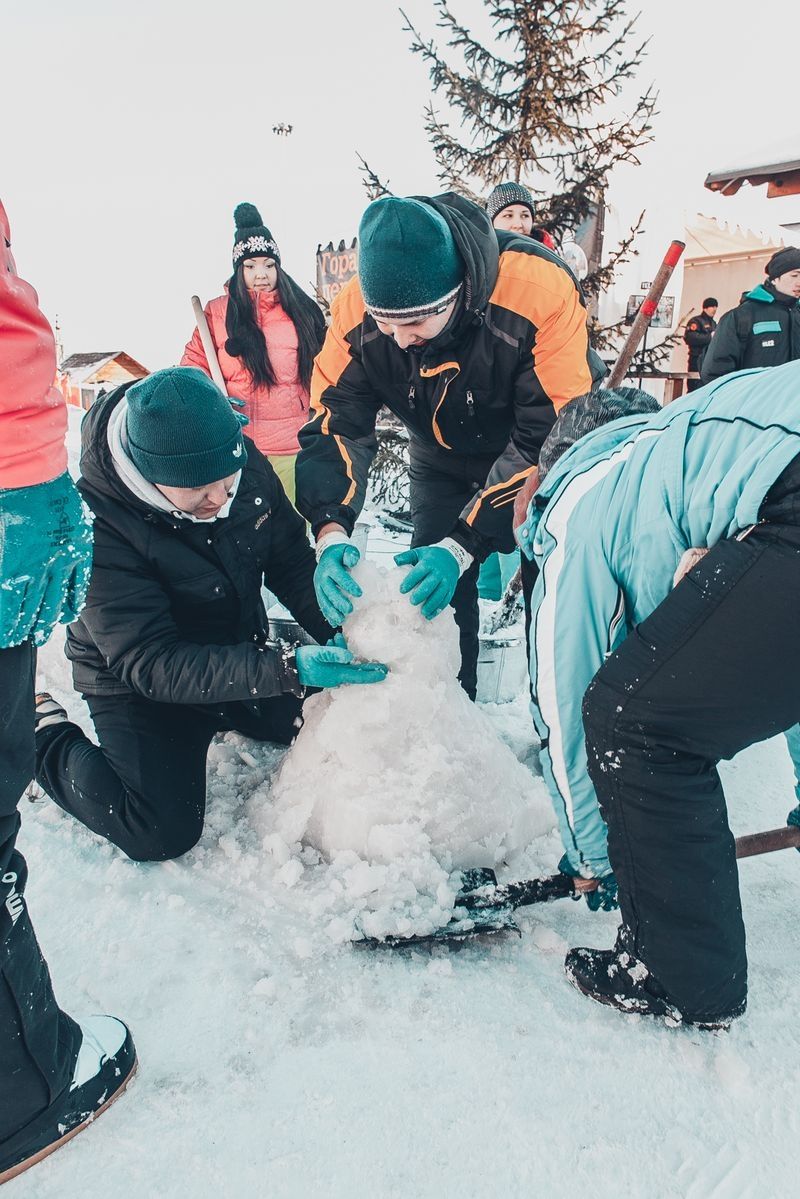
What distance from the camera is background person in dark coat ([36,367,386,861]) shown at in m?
1.91

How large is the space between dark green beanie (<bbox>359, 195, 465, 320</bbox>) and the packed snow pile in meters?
0.73

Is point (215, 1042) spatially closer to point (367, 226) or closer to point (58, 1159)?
point (58, 1159)

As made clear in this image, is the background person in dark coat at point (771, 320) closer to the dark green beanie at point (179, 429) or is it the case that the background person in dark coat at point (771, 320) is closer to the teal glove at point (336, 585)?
the teal glove at point (336, 585)

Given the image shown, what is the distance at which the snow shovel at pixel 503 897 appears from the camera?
1.68 m

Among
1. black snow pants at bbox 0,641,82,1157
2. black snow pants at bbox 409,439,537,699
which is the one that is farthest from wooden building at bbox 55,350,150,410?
black snow pants at bbox 0,641,82,1157

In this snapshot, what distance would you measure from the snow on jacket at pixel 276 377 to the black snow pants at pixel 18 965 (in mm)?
2409

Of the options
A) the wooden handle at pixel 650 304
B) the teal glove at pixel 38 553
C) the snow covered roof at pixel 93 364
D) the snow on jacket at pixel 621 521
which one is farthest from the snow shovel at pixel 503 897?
the snow covered roof at pixel 93 364

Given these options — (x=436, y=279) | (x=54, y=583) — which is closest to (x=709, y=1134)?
(x=54, y=583)

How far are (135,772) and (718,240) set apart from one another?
25.8 ft

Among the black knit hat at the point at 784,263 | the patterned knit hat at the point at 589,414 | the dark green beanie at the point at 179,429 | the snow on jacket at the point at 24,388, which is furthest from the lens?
the black knit hat at the point at 784,263

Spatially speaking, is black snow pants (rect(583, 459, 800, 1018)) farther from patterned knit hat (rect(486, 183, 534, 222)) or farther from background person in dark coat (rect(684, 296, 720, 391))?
background person in dark coat (rect(684, 296, 720, 391))

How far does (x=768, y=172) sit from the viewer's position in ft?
20.8

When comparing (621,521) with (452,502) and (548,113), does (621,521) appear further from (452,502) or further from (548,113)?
(548,113)

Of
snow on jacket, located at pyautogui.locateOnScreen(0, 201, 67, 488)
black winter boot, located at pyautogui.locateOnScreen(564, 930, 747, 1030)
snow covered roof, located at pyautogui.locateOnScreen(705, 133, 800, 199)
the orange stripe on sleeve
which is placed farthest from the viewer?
snow covered roof, located at pyautogui.locateOnScreen(705, 133, 800, 199)
